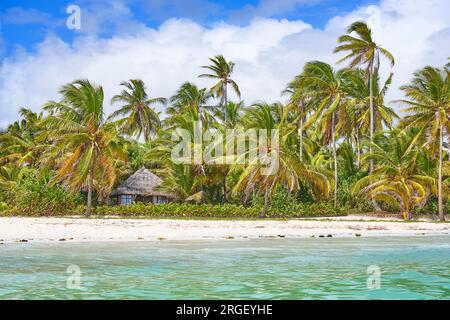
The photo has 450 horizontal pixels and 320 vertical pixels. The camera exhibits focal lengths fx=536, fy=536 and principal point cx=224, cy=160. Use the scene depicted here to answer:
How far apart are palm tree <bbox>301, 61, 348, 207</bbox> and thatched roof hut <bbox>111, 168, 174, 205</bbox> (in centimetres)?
1055

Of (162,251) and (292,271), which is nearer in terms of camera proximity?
(292,271)

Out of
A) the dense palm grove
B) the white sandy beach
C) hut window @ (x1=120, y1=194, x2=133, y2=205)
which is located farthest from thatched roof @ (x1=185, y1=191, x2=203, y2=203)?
hut window @ (x1=120, y1=194, x2=133, y2=205)

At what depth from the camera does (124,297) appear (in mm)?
8766

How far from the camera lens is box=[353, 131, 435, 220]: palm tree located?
29.0 m

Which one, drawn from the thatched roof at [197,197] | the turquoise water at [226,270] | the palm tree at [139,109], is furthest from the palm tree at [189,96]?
the turquoise water at [226,270]

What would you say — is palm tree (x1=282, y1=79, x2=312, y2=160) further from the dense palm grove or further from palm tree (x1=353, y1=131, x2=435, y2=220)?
palm tree (x1=353, y1=131, x2=435, y2=220)

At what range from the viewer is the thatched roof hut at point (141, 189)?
34062 mm

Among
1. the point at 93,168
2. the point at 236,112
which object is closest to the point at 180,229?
the point at 93,168

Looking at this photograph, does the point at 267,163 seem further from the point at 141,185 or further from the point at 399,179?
the point at 141,185

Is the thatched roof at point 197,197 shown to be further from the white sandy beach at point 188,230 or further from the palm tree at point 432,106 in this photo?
the palm tree at point 432,106

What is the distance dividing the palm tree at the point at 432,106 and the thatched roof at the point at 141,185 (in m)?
15.7

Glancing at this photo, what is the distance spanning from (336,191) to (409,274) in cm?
2144

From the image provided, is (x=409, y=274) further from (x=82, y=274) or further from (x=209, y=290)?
(x=82, y=274)

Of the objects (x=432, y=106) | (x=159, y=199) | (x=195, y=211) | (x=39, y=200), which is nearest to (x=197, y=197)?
(x=195, y=211)
